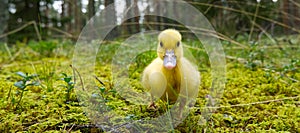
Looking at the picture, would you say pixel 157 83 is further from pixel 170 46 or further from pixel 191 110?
pixel 191 110

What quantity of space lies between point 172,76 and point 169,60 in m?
0.08

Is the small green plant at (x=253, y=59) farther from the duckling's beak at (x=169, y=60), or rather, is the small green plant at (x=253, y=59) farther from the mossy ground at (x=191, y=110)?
the duckling's beak at (x=169, y=60)

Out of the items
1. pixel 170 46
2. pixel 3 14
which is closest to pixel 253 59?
pixel 170 46

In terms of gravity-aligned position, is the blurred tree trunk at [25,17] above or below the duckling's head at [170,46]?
above

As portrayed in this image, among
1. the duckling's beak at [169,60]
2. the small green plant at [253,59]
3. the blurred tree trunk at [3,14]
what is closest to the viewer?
the duckling's beak at [169,60]

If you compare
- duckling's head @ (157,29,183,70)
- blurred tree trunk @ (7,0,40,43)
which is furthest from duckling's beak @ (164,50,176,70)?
blurred tree trunk @ (7,0,40,43)

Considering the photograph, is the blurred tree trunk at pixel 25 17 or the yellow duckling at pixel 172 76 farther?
the blurred tree trunk at pixel 25 17

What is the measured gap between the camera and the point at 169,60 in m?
1.09

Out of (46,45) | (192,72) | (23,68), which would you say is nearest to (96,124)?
(192,72)

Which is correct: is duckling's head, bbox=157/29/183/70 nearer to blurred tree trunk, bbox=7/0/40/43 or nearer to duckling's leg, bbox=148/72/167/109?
duckling's leg, bbox=148/72/167/109

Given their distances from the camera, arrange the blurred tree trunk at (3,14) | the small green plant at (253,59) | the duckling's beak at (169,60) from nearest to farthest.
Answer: the duckling's beak at (169,60), the small green plant at (253,59), the blurred tree trunk at (3,14)

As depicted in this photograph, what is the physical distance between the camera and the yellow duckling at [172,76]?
43.3 inches

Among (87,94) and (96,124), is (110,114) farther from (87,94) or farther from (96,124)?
(87,94)

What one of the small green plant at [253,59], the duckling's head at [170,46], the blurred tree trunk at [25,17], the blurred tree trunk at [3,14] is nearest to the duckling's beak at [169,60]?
the duckling's head at [170,46]
